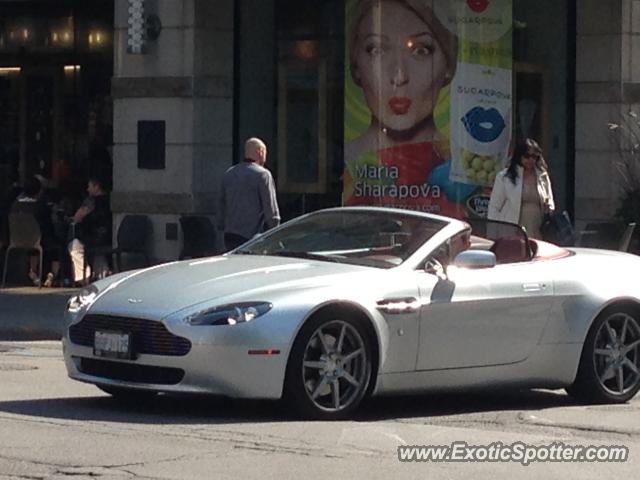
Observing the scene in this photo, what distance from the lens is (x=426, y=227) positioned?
11031mm

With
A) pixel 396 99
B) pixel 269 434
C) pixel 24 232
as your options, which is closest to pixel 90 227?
pixel 24 232

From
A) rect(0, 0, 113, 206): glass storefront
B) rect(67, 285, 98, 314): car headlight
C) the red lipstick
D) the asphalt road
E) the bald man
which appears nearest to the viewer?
the asphalt road

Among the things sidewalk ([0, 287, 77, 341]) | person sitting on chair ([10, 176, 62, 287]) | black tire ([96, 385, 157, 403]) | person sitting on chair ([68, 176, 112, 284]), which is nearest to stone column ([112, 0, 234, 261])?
person sitting on chair ([68, 176, 112, 284])

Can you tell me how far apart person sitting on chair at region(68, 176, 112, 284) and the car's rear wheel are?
32.8 feet

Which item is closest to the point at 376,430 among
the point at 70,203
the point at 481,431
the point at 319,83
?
the point at 481,431

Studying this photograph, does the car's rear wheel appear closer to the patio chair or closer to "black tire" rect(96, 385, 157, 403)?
"black tire" rect(96, 385, 157, 403)

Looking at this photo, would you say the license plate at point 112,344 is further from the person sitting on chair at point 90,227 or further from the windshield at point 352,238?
the person sitting on chair at point 90,227

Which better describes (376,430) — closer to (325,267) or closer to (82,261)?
(325,267)

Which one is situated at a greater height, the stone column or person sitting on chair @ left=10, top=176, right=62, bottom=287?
the stone column

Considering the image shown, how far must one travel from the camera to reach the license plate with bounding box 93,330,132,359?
32.8 ft

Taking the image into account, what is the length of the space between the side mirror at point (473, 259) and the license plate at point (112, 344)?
2.26m

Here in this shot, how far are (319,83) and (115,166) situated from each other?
2.76 m

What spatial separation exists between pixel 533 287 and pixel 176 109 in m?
9.53

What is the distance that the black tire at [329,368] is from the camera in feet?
32.4
